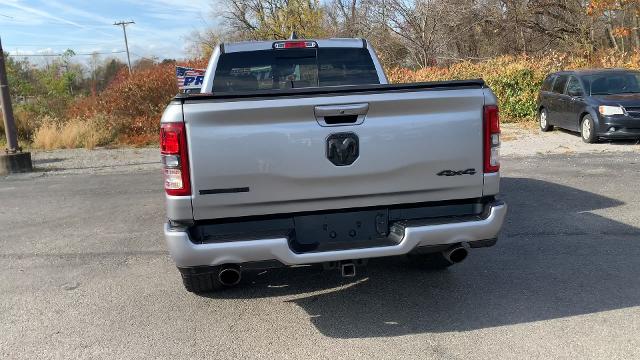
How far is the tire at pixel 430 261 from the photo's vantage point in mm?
4809

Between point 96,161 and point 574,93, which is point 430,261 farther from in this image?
point 96,161

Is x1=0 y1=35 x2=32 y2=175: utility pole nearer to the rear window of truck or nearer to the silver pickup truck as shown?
the rear window of truck

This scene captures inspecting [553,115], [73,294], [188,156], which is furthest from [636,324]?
[553,115]

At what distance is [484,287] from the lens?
14.9 ft

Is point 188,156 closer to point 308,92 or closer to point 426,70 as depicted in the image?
point 308,92

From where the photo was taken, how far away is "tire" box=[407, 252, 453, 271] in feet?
15.8

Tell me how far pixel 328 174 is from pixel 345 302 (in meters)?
1.32

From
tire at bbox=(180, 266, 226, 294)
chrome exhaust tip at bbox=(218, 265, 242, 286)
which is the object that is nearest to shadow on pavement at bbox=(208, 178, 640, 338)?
tire at bbox=(180, 266, 226, 294)

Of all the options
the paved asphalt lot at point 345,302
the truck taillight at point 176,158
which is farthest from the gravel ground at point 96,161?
the truck taillight at point 176,158

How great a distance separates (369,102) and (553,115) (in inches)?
512

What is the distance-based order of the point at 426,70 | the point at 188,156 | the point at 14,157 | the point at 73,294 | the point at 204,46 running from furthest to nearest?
1. the point at 204,46
2. the point at 426,70
3. the point at 14,157
4. the point at 73,294
5. the point at 188,156

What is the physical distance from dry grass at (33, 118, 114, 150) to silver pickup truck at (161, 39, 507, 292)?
1425 centimetres

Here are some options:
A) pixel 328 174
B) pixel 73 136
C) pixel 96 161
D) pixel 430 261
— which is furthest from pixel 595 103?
pixel 73 136

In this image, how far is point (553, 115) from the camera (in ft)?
48.9
